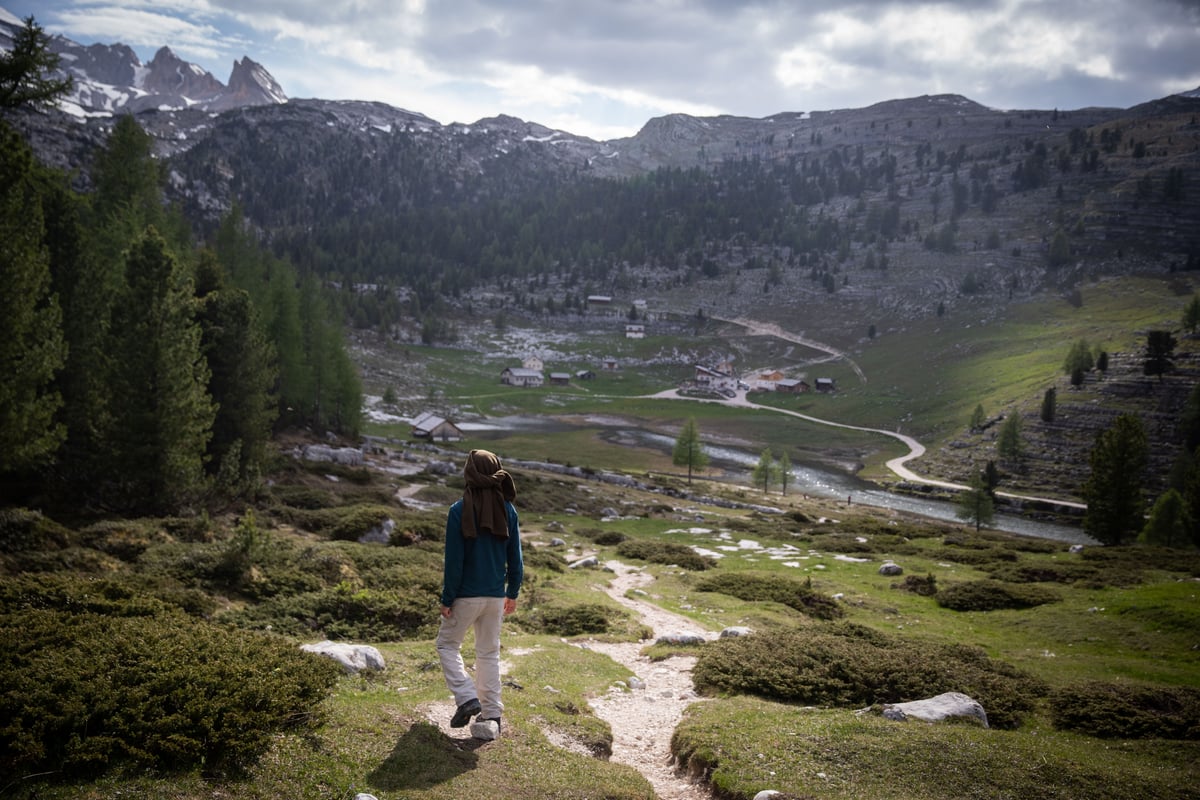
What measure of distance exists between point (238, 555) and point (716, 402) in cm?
15451

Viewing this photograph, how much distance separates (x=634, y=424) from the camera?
14750 cm

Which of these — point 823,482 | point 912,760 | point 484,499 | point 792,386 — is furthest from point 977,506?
point 792,386

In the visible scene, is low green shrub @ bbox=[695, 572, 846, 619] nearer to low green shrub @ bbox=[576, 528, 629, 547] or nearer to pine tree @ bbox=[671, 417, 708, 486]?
low green shrub @ bbox=[576, 528, 629, 547]

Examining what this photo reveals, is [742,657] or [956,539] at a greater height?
[742,657]

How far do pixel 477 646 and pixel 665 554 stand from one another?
30.7 m

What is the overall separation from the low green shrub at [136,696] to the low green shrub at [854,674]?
1041 cm

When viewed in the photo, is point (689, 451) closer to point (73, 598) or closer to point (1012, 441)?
point (1012, 441)

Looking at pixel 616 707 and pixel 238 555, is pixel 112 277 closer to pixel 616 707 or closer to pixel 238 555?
pixel 238 555

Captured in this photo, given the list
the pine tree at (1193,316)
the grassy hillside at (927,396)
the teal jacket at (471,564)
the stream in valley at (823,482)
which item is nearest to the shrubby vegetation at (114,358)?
the teal jacket at (471,564)

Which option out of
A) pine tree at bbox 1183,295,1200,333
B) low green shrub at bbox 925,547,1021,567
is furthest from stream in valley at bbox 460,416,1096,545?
pine tree at bbox 1183,295,1200,333

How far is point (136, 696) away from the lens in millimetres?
7973

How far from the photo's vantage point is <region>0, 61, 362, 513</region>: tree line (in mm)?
22375

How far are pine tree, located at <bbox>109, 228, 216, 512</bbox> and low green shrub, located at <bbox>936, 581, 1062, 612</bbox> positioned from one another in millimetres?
35073

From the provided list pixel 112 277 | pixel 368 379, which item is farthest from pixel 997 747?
pixel 368 379
